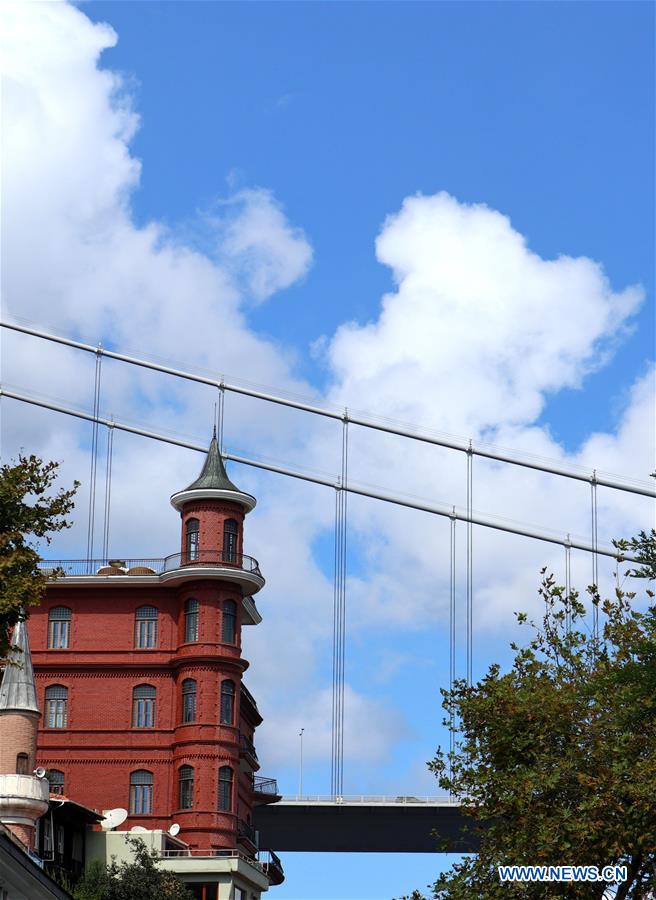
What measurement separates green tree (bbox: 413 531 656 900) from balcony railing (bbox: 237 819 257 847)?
49.1 meters

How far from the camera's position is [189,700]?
90812 mm

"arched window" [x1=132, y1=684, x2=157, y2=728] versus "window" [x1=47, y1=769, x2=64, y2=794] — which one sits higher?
"arched window" [x1=132, y1=684, x2=157, y2=728]

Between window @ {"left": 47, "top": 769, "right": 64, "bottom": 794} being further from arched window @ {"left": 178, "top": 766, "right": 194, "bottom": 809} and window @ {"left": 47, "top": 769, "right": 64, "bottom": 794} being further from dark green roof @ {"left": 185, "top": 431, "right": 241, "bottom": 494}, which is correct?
dark green roof @ {"left": 185, "top": 431, "right": 241, "bottom": 494}

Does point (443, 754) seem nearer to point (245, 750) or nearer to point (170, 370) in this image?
point (245, 750)

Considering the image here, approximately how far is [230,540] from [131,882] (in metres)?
21.3

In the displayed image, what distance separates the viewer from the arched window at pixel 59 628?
305 feet

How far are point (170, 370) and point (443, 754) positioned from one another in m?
64.6

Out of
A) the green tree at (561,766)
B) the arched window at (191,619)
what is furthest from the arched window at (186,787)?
the green tree at (561,766)

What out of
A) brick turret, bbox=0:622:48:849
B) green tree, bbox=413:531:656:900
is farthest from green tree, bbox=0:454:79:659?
brick turret, bbox=0:622:48:849

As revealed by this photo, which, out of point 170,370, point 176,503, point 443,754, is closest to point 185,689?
point 176,503

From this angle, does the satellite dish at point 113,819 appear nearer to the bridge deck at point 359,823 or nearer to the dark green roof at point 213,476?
the dark green roof at point 213,476

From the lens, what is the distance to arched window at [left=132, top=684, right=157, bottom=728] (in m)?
91.6

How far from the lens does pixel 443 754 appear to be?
46156 mm

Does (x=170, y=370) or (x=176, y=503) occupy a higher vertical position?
(x=170, y=370)
